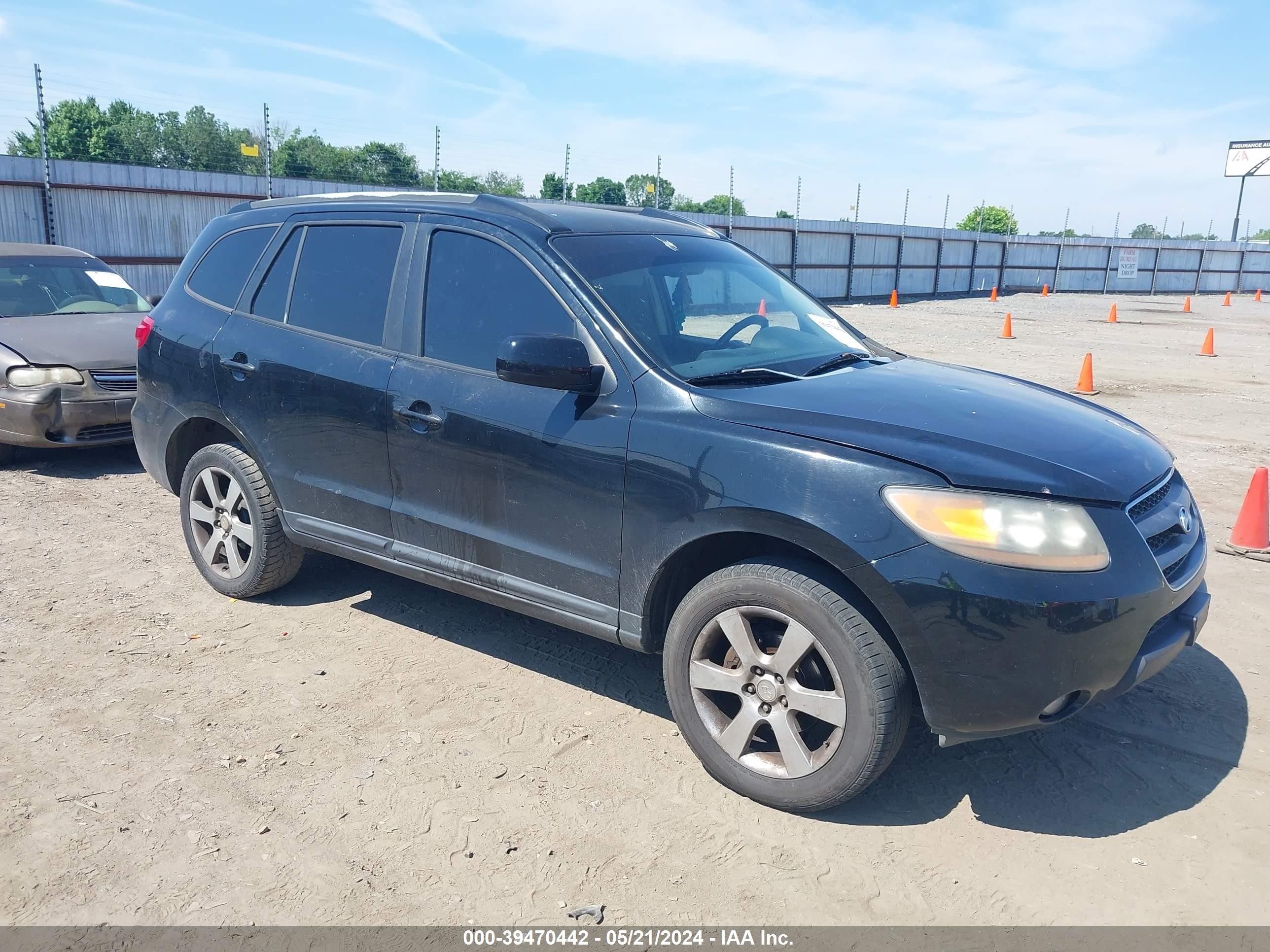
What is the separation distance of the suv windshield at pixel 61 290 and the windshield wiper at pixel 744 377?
7.01 m

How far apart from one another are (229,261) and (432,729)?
2727 millimetres

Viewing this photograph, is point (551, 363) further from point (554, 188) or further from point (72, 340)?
point (554, 188)

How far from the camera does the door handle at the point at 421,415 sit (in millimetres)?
3861

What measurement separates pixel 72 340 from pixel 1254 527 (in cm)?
852

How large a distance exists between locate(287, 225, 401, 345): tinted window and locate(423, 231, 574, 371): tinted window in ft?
0.91

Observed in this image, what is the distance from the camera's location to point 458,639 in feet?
14.8

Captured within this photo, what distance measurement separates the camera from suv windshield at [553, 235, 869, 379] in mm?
3676

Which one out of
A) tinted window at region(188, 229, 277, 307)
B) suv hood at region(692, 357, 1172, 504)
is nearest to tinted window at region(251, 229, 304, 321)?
tinted window at region(188, 229, 277, 307)

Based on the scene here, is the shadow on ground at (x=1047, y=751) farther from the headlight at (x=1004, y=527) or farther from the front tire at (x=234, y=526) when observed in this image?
the headlight at (x=1004, y=527)

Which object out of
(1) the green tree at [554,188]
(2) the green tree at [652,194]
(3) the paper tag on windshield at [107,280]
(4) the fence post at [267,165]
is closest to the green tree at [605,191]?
(2) the green tree at [652,194]

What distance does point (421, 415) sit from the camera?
3.90 metres

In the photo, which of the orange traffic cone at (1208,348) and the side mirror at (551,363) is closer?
the side mirror at (551,363)

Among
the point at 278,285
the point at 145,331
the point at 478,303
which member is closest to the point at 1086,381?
the point at 478,303

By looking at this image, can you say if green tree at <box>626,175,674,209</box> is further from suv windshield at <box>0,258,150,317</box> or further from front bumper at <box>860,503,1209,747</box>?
front bumper at <box>860,503,1209,747</box>
